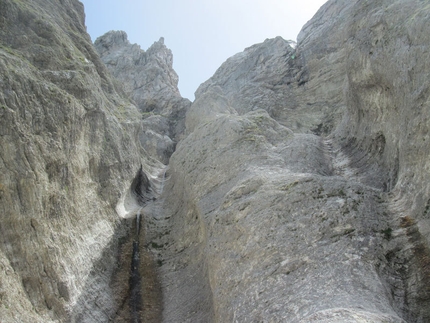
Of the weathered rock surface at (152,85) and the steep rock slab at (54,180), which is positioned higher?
the weathered rock surface at (152,85)

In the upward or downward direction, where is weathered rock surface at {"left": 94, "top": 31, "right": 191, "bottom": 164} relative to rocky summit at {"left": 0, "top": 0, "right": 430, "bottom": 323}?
upward

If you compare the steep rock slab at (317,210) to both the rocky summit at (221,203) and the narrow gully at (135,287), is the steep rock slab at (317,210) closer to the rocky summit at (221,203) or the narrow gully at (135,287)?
the rocky summit at (221,203)

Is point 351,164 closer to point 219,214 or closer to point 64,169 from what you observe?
point 219,214

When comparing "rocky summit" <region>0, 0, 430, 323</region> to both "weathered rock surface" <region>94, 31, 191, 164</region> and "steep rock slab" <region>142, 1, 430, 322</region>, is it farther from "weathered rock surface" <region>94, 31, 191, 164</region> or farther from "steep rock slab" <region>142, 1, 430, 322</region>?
"weathered rock surface" <region>94, 31, 191, 164</region>

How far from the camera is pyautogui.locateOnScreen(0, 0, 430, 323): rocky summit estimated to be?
1361 cm

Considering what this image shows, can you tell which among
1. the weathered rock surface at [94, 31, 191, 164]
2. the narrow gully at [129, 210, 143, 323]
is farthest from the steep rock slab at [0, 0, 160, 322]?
the weathered rock surface at [94, 31, 191, 164]

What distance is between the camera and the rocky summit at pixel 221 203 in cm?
1361

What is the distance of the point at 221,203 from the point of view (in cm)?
1900

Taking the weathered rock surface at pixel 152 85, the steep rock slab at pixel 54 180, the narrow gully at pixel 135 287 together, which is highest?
the weathered rock surface at pixel 152 85

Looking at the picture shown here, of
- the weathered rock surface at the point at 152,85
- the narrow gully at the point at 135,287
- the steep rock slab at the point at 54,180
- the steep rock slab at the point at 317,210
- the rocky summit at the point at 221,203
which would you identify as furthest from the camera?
the weathered rock surface at the point at 152,85

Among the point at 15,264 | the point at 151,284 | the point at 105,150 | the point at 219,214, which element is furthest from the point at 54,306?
the point at 105,150

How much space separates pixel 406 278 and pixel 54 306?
11.8 metres

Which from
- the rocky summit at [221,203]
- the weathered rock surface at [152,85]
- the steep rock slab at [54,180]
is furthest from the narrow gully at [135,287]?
the weathered rock surface at [152,85]

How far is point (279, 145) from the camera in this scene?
81.8 feet
